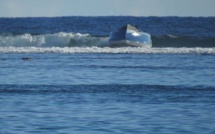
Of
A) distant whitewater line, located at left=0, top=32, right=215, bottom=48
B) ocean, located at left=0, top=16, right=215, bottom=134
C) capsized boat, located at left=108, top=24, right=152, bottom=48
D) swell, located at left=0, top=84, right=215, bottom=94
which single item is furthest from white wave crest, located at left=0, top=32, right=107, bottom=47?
swell, located at left=0, top=84, right=215, bottom=94

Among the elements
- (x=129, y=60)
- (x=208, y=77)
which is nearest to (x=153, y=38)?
(x=129, y=60)

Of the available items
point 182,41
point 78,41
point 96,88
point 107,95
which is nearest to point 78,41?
point 78,41

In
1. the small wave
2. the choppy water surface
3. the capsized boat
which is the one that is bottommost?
the choppy water surface

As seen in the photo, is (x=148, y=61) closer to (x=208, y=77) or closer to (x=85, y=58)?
(x=85, y=58)

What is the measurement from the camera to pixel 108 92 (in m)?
29.5

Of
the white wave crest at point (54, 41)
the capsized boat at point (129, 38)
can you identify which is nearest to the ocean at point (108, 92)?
the capsized boat at point (129, 38)

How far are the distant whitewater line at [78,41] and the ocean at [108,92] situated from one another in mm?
17027

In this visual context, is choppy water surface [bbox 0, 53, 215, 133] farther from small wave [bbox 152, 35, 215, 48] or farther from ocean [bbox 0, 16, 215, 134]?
small wave [bbox 152, 35, 215, 48]

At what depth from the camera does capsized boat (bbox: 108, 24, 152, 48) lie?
196 feet

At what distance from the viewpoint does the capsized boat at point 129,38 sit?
59.8 meters

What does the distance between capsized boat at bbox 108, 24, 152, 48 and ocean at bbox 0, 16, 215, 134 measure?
548 cm

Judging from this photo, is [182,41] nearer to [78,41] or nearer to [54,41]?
[78,41]

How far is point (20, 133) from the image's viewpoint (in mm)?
20500

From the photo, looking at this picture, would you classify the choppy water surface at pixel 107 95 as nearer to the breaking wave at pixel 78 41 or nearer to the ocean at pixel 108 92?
the ocean at pixel 108 92
